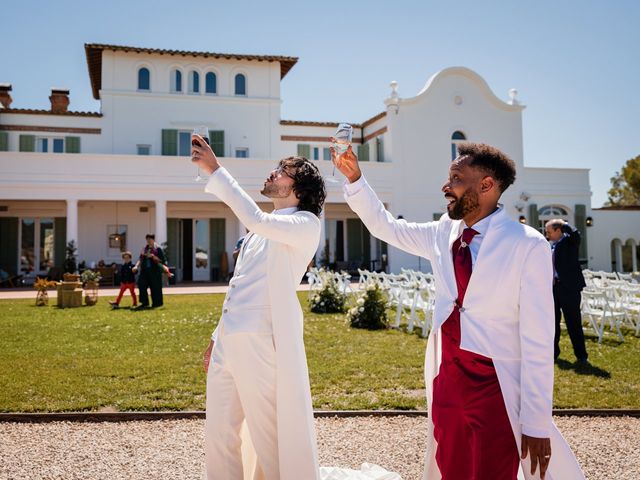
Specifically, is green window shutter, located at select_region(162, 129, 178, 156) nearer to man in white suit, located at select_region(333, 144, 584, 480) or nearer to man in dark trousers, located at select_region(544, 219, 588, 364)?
man in dark trousers, located at select_region(544, 219, 588, 364)

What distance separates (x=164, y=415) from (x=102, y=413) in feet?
1.80

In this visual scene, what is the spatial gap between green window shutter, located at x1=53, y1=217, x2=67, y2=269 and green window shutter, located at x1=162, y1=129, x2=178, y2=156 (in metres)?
5.20

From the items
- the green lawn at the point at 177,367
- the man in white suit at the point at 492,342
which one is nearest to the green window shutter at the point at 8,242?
the green lawn at the point at 177,367

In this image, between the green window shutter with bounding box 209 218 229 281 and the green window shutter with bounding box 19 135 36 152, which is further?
the green window shutter with bounding box 209 218 229 281

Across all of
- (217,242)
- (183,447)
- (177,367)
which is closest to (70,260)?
(217,242)

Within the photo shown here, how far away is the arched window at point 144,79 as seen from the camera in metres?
25.8

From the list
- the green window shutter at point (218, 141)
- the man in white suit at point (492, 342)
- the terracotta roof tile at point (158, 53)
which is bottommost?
the man in white suit at point (492, 342)

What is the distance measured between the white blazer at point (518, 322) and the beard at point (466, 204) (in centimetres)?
11

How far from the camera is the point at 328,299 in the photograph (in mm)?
13055

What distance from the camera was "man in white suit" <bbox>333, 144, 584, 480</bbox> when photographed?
220cm

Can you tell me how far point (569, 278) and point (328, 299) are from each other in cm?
640

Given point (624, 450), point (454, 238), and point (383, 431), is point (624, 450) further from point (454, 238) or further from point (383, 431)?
point (454, 238)

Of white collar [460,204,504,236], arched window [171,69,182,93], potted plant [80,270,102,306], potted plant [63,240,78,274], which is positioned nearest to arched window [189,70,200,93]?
arched window [171,69,182,93]

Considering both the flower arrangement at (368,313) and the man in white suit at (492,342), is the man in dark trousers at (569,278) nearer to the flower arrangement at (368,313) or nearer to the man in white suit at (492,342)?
the flower arrangement at (368,313)
